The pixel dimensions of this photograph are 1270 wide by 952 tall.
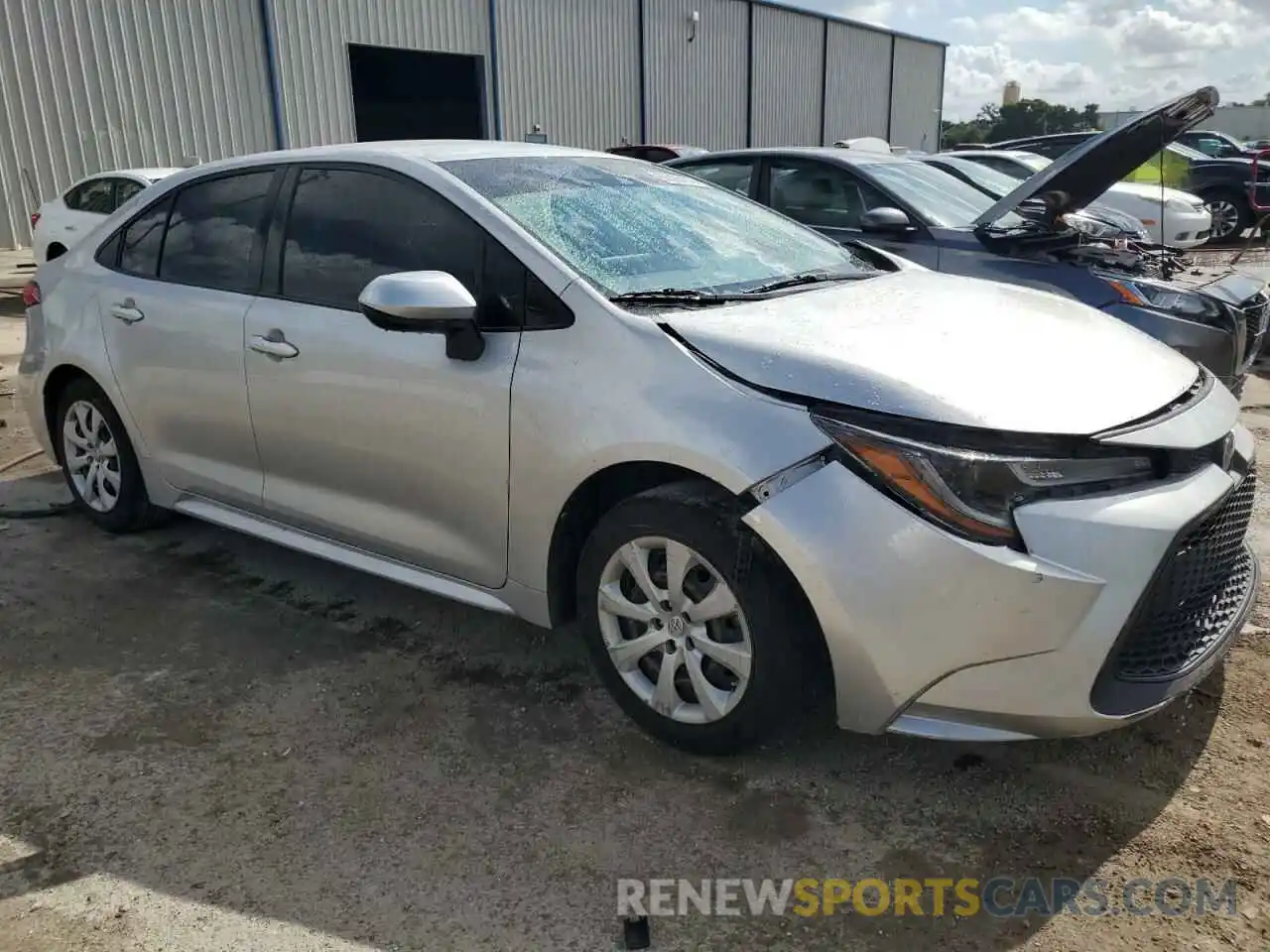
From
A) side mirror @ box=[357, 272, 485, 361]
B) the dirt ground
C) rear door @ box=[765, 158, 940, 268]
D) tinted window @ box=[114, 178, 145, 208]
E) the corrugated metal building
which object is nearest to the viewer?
the dirt ground

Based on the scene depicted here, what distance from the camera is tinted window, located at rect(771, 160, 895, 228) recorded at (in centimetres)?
658

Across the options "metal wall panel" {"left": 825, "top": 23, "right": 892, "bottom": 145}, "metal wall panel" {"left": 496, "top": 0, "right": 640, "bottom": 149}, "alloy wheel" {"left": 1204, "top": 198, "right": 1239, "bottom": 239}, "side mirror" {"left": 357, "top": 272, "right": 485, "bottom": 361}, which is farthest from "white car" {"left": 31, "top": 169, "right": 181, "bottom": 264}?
"metal wall panel" {"left": 825, "top": 23, "right": 892, "bottom": 145}

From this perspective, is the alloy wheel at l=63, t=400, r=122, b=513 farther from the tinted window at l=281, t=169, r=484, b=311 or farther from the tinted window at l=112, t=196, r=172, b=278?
the tinted window at l=281, t=169, r=484, b=311

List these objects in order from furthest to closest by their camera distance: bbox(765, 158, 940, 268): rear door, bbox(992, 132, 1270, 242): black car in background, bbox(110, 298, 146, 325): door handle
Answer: bbox(992, 132, 1270, 242): black car in background → bbox(765, 158, 940, 268): rear door → bbox(110, 298, 146, 325): door handle

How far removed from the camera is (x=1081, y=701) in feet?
7.74

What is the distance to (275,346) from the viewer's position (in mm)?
3535

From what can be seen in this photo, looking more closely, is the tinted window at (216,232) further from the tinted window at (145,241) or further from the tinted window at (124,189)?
the tinted window at (124,189)

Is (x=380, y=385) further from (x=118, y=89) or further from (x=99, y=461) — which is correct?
(x=118, y=89)

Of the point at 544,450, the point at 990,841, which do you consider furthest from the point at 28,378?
the point at 990,841

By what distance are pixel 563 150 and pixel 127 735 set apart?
8.04ft

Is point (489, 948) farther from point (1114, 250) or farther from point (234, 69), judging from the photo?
point (234, 69)

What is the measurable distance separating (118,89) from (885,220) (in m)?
13.5

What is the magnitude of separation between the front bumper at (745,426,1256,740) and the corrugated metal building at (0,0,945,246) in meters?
15.6

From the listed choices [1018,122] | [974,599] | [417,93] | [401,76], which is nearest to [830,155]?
[974,599]
